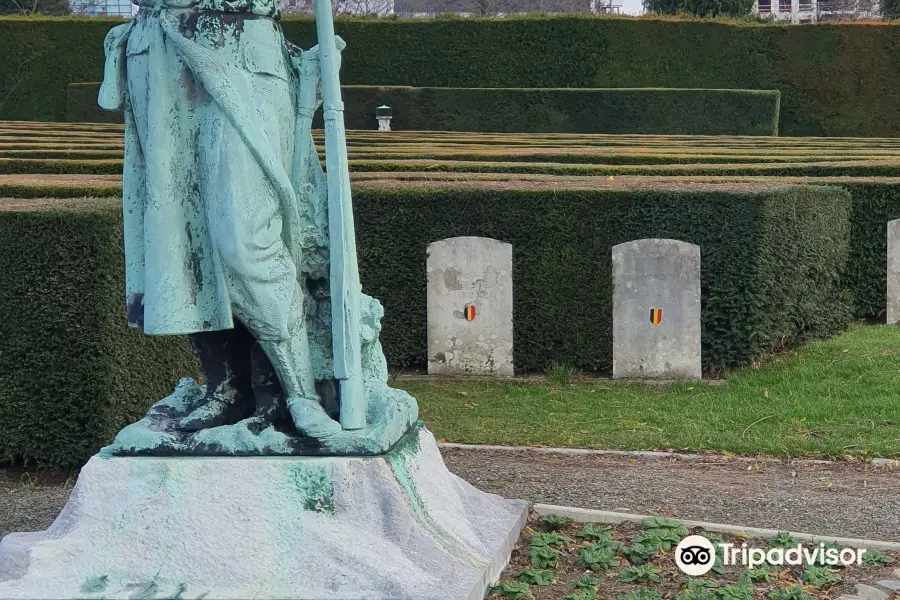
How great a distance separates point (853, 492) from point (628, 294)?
363 centimetres

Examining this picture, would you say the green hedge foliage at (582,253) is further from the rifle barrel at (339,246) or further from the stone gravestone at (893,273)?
the rifle barrel at (339,246)

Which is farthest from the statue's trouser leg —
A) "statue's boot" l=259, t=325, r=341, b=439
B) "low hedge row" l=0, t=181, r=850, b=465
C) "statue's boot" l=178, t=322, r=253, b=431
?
"low hedge row" l=0, t=181, r=850, b=465

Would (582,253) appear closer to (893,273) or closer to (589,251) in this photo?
(589,251)

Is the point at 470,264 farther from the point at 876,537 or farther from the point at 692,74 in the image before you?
the point at 692,74

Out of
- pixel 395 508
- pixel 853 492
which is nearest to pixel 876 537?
pixel 853 492

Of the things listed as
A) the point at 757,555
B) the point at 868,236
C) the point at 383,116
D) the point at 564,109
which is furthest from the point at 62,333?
the point at 564,109

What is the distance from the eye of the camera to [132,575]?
3990 millimetres

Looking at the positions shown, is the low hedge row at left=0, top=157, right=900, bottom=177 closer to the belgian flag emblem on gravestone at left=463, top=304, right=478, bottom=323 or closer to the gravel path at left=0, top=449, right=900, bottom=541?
the belgian flag emblem on gravestone at left=463, top=304, right=478, bottom=323

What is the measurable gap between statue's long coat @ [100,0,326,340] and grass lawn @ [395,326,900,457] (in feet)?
12.7

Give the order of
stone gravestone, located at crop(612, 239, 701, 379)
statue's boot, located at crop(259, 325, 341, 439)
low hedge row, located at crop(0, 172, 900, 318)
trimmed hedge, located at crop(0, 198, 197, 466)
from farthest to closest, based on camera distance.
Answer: low hedge row, located at crop(0, 172, 900, 318), stone gravestone, located at crop(612, 239, 701, 379), trimmed hedge, located at crop(0, 198, 197, 466), statue's boot, located at crop(259, 325, 341, 439)

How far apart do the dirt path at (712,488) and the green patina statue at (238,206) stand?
2121mm

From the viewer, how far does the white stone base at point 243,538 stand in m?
3.94

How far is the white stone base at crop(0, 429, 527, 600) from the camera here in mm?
3941

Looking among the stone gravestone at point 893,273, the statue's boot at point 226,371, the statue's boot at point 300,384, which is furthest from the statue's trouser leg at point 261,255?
the stone gravestone at point 893,273
